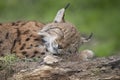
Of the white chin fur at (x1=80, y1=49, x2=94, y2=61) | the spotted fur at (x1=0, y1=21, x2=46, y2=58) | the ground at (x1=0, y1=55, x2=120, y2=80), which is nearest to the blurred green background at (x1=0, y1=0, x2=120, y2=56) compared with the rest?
the spotted fur at (x1=0, y1=21, x2=46, y2=58)

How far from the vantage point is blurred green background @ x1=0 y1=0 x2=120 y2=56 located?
Result: 19.1m

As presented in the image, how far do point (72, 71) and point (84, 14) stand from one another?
1015cm

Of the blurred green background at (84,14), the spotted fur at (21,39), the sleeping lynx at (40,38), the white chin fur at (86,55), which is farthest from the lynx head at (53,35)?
the blurred green background at (84,14)

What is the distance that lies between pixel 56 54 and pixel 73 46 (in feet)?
1.54

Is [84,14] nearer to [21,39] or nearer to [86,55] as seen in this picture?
[21,39]

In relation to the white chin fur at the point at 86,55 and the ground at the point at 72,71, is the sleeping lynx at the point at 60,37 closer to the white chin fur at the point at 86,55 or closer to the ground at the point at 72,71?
the white chin fur at the point at 86,55

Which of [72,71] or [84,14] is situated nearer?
[72,71]

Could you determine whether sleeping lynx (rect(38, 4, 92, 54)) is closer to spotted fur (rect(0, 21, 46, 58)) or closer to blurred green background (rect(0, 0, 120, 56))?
spotted fur (rect(0, 21, 46, 58))

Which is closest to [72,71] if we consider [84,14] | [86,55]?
[86,55]

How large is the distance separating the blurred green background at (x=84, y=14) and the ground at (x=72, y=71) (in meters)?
7.62

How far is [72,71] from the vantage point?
10.3 meters

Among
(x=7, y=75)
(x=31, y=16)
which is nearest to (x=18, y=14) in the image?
(x=31, y=16)

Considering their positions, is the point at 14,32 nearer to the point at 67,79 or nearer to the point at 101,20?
the point at 67,79

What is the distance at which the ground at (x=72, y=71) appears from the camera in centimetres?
1028
